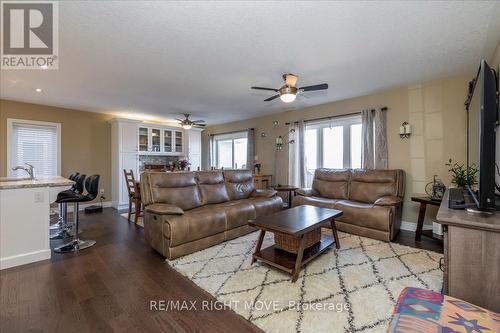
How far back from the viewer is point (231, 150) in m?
7.17

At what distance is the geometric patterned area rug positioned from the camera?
164 cm

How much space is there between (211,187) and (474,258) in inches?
123

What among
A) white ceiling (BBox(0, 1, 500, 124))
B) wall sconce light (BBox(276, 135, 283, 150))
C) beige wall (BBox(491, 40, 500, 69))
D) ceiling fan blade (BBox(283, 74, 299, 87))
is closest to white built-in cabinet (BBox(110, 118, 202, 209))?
white ceiling (BBox(0, 1, 500, 124))

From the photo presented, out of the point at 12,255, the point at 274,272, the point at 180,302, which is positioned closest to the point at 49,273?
the point at 12,255

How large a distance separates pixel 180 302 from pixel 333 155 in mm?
4010

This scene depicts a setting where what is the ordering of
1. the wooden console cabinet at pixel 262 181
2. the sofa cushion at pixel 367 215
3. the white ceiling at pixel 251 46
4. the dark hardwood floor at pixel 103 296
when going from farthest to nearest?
the wooden console cabinet at pixel 262 181
the sofa cushion at pixel 367 215
the white ceiling at pixel 251 46
the dark hardwood floor at pixel 103 296

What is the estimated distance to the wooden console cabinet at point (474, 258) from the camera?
51.1 inches

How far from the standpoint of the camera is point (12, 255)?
8.12 feet

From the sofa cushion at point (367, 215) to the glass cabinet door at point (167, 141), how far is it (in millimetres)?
4926

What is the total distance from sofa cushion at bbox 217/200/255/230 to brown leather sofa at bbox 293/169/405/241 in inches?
42.9

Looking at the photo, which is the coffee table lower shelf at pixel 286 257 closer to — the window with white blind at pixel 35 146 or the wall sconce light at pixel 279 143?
the wall sconce light at pixel 279 143

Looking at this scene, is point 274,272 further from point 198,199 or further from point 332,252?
point 198,199

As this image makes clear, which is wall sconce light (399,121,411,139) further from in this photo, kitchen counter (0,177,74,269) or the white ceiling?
kitchen counter (0,177,74,269)

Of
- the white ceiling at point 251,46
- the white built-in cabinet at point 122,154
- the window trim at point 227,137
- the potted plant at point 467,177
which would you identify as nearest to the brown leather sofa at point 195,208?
the white ceiling at point 251,46
